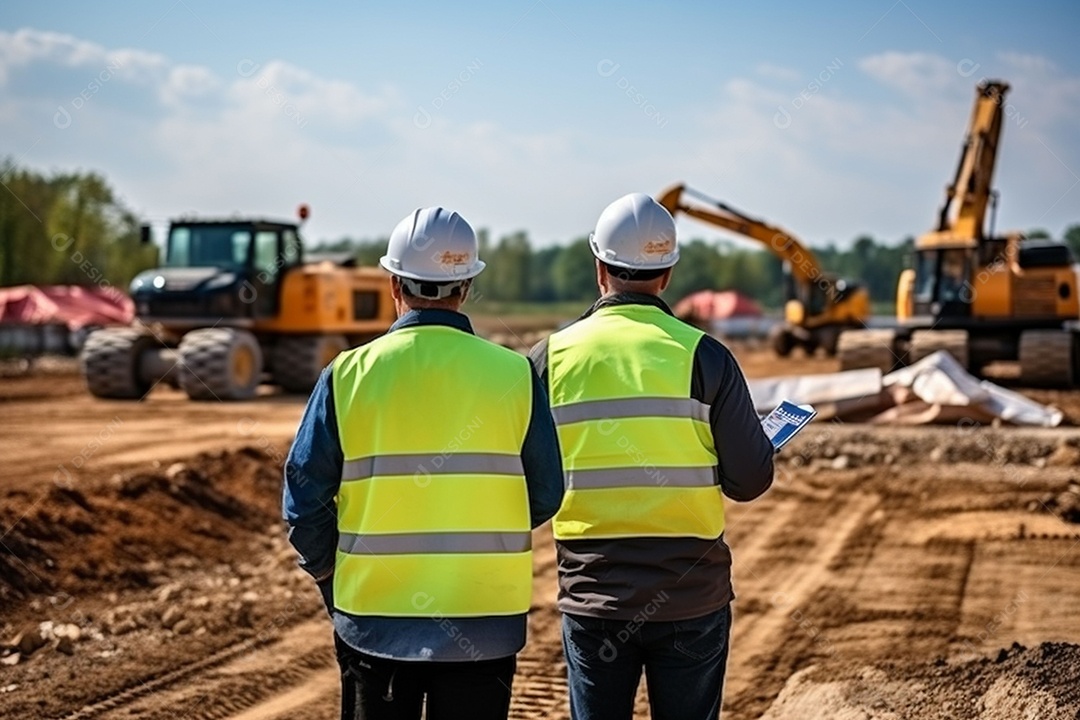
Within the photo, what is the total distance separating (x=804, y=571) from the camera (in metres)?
8.63

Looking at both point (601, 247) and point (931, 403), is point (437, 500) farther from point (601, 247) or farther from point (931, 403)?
point (931, 403)

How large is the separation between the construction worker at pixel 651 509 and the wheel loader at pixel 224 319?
15.2 m

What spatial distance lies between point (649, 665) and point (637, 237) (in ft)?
3.82

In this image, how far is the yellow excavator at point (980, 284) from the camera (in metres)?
21.2

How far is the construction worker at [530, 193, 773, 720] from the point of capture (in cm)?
324

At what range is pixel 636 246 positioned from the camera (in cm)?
342

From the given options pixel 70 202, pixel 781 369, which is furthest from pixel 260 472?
pixel 70 202

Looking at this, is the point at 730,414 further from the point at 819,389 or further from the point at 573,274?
the point at 573,274

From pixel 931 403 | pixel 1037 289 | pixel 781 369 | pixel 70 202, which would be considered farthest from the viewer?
pixel 70 202

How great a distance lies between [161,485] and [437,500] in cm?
786

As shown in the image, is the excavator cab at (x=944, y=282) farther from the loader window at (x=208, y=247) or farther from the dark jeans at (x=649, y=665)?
the dark jeans at (x=649, y=665)

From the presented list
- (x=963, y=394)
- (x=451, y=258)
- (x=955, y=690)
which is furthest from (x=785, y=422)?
(x=963, y=394)

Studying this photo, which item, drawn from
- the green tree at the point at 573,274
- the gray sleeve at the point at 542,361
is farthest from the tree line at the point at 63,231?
the green tree at the point at 573,274

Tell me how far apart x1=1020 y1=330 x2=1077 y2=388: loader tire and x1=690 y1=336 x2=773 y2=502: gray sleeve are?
18.6 meters
